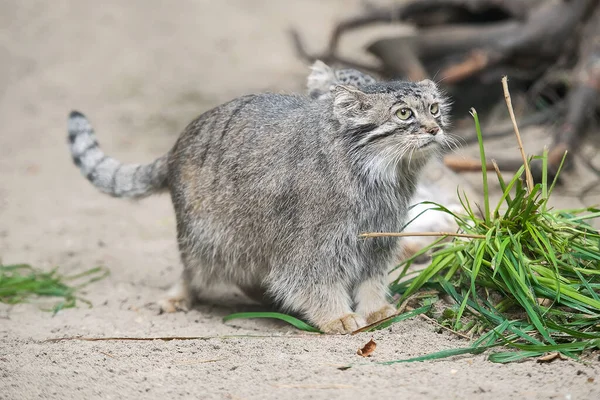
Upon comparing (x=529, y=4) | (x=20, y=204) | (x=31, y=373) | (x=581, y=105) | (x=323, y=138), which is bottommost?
(x=31, y=373)

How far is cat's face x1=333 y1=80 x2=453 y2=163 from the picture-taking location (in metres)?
4.09

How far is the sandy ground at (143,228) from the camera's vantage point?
3424 millimetres

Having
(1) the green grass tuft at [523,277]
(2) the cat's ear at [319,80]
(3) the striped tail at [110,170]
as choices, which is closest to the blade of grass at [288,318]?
(1) the green grass tuft at [523,277]

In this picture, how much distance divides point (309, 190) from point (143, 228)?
9.99 feet

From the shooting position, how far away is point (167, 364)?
148 inches

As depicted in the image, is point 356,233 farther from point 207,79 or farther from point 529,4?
point 207,79

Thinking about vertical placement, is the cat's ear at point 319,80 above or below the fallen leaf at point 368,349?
above

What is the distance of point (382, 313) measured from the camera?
441cm

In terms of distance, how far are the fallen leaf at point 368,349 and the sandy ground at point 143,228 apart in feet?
0.13

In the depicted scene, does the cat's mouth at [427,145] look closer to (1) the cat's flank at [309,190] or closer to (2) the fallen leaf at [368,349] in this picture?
(1) the cat's flank at [309,190]

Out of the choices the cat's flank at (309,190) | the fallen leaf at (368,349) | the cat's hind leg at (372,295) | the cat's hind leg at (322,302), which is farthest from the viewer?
the cat's hind leg at (372,295)

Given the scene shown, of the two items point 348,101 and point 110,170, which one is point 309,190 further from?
point 110,170

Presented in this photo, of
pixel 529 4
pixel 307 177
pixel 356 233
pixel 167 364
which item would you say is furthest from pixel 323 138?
pixel 529 4

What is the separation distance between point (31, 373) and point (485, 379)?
2042 millimetres
